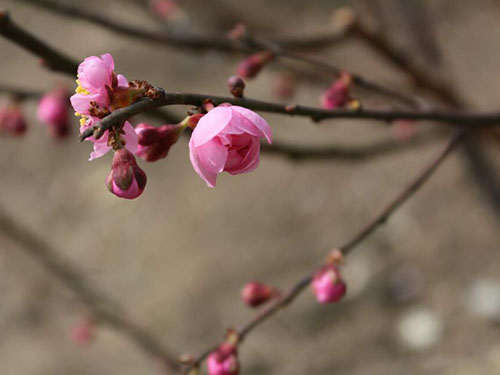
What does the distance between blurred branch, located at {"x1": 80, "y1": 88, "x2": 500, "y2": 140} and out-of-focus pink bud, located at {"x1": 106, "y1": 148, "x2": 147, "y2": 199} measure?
47 mm

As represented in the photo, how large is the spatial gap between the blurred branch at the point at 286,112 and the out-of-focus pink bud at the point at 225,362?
16.4 inches

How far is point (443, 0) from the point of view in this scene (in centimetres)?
424

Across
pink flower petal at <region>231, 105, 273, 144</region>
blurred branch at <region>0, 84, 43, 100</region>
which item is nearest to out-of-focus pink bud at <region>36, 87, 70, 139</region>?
blurred branch at <region>0, 84, 43, 100</region>

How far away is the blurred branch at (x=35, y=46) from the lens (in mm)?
769

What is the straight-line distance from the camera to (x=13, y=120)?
51.6 inches

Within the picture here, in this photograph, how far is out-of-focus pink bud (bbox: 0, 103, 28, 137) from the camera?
4.30ft

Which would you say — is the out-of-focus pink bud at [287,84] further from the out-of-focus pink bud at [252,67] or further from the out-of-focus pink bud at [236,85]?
the out-of-focus pink bud at [236,85]

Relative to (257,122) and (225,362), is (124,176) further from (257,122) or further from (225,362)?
(225,362)

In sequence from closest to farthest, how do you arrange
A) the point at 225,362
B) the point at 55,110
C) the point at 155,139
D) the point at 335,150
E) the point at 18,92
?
the point at 155,139 < the point at 225,362 < the point at 18,92 < the point at 55,110 < the point at 335,150

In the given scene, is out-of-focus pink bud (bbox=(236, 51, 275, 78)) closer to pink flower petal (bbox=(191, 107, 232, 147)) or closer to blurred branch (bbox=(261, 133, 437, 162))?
blurred branch (bbox=(261, 133, 437, 162))

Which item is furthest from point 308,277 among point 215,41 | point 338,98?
point 215,41

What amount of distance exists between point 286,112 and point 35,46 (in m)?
0.38

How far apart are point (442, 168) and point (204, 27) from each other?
60.3 inches

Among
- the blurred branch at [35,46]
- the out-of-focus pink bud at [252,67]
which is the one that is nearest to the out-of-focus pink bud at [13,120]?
the blurred branch at [35,46]
